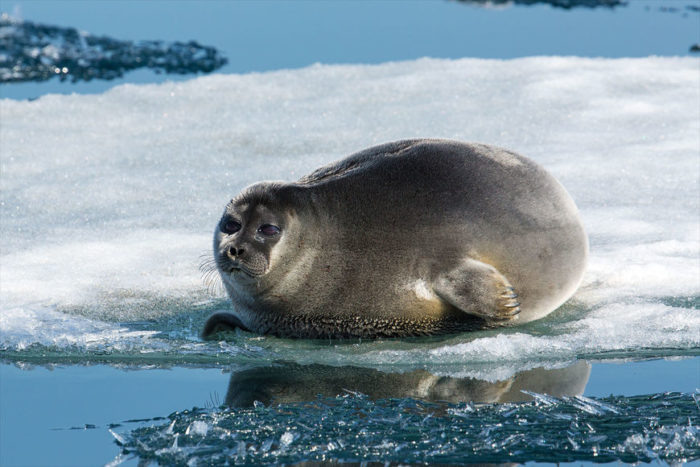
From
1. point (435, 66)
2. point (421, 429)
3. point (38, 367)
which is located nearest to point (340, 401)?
point (421, 429)

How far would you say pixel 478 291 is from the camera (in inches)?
168

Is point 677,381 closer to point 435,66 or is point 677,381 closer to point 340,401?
point 340,401

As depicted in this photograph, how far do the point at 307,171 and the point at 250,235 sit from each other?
3102 mm

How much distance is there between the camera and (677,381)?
3820 millimetres

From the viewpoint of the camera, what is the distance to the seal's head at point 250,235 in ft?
14.1

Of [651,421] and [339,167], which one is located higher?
[339,167]

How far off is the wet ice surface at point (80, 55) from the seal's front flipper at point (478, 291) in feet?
23.0

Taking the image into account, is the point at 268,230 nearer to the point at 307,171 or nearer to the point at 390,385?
the point at 390,385

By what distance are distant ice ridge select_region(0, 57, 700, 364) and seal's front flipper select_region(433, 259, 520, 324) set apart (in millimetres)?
119

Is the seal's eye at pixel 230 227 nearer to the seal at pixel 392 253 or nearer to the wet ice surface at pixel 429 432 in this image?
the seal at pixel 392 253

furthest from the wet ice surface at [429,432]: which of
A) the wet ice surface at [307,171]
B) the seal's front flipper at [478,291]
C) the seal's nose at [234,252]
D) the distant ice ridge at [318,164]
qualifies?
the seal's nose at [234,252]

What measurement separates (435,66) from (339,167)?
19.0 ft

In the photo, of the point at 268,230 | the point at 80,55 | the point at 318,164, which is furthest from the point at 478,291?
the point at 80,55

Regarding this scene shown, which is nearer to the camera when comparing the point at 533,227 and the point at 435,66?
the point at 533,227
